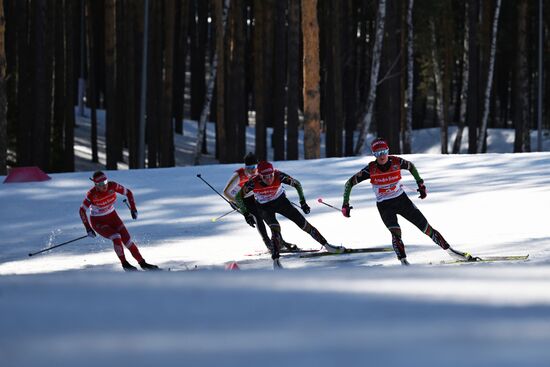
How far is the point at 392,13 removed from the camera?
107 feet

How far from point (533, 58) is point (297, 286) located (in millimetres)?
53483

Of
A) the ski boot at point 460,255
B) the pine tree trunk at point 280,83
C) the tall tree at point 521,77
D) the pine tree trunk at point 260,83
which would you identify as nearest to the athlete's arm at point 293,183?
the ski boot at point 460,255

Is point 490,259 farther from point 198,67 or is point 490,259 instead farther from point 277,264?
point 198,67

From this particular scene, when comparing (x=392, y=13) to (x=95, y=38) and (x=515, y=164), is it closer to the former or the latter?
(x=515, y=164)

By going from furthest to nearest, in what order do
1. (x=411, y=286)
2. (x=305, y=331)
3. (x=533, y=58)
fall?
(x=533, y=58) < (x=411, y=286) < (x=305, y=331)

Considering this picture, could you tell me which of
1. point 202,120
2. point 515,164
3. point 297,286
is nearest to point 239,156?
point 202,120

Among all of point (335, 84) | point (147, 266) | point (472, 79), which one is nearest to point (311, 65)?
point (335, 84)

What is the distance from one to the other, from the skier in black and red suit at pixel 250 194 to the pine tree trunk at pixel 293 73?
13.1 m

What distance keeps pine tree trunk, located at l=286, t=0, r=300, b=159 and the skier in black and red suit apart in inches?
516

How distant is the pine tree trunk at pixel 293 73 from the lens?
90.6 ft

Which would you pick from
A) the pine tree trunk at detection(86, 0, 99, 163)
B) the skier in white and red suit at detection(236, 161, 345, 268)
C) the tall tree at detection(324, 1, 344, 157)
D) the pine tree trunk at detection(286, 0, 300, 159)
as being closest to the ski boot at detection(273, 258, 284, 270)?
the skier in white and red suit at detection(236, 161, 345, 268)

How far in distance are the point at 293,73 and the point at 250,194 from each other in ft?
47.9

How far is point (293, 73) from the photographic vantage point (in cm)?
2856

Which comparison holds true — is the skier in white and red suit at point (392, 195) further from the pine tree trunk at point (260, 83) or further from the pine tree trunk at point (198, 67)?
the pine tree trunk at point (198, 67)
